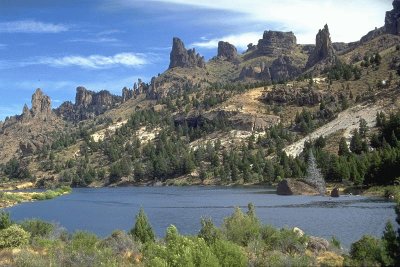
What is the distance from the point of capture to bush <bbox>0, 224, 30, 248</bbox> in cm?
4722

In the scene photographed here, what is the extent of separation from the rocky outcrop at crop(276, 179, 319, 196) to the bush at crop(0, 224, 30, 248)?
275 feet

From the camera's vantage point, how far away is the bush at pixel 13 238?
47.2 m

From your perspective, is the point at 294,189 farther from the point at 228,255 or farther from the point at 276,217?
the point at 228,255

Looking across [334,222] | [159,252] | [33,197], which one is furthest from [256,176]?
[159,252]

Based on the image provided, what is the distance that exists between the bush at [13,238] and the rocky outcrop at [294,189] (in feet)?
275

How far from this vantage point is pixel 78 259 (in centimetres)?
3525

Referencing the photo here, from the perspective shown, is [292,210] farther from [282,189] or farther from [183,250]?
[183,250]

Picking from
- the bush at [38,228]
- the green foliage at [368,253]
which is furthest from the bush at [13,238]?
the green foliage at [368,253]

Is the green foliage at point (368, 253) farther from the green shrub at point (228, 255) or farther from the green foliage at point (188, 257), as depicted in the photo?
the green foliage at point (188, 257)

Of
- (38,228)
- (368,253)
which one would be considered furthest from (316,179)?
(368,253)

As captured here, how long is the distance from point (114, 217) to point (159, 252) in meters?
62.2

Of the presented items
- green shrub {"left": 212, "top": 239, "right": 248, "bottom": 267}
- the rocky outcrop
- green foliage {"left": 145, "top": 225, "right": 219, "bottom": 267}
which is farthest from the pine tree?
green foliage {"left": 145, "top": 225, "right": 219, "bottom": 267}

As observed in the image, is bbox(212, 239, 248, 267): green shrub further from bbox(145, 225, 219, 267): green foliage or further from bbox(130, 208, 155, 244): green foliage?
bbox(130, 208, 155, 244): green foliage

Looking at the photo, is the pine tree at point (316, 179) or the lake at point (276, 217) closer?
the lake at point (276, 217)
